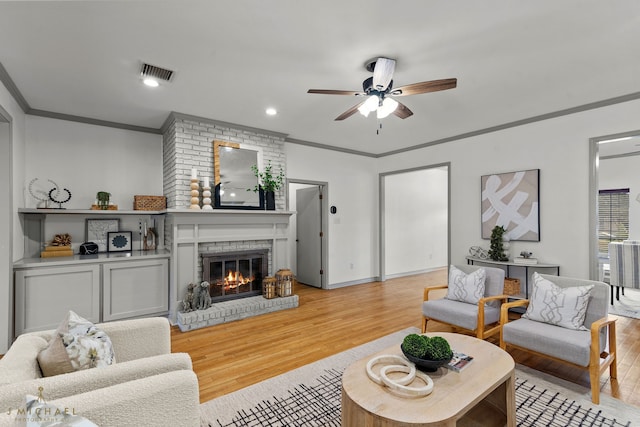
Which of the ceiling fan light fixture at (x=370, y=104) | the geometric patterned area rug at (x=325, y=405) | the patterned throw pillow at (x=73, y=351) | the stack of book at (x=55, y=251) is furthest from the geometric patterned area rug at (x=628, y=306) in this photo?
the stack of book at (x=55, y=251)

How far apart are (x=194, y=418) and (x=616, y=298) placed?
6456 millimetres

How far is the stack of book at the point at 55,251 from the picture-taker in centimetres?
373

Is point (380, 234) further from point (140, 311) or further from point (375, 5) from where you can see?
point (375, 5)

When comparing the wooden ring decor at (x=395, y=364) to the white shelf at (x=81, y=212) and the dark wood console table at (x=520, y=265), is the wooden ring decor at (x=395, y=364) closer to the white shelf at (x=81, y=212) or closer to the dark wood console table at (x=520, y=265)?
the dark wood console table at (x=520, y=265)

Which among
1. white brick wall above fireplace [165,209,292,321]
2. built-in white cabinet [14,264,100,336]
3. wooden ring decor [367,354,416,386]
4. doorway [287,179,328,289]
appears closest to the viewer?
wooden ring decor [367,354,416,386]

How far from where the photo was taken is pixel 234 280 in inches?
180

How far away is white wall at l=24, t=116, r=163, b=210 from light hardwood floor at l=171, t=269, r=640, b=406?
2.23 m

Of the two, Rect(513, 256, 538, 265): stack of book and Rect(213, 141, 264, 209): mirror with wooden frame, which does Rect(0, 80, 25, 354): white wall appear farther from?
Rect(513, 256, 538, 265): stack of book

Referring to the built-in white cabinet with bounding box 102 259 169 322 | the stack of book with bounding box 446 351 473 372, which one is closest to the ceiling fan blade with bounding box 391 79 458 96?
the stack of book with bounding box 446 351 473 372

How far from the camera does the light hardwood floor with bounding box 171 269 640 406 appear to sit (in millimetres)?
2641

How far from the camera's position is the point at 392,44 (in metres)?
2.43

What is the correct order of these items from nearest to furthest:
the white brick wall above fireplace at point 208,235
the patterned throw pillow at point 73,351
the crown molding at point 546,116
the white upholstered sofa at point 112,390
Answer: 1. the white upholstered sofa at point 112,390
2. the patterned throw pillow at point 73,351
3. the crown molding at point 546,116
4. the white brick wall above fireplace at point 208,235

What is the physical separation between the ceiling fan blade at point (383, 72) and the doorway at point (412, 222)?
3.54 m

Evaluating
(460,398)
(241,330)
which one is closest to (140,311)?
(241,330)
